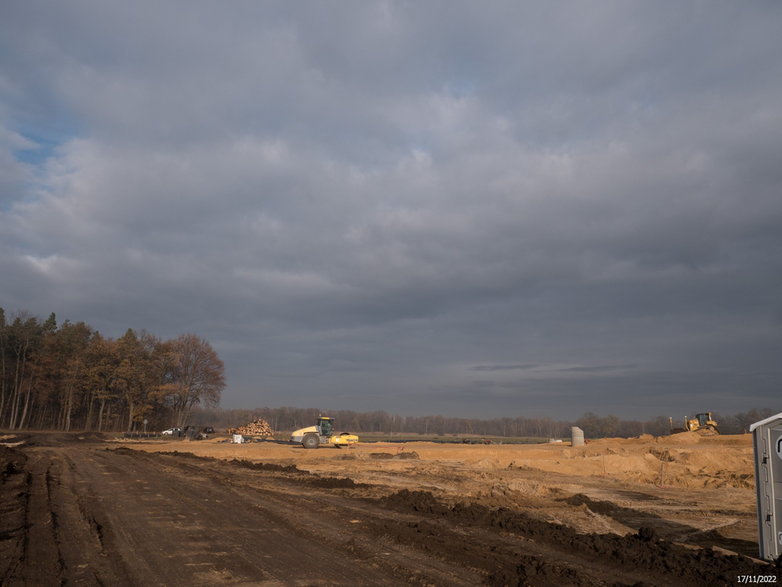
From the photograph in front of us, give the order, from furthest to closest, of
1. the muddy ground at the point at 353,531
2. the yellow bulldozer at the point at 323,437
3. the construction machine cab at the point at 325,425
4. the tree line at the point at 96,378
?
1. the tree line at the point at 96,378
2. the construction machine cab at the point at 325,425
3. the yellow bulldozer at the point at 323,437
4. the muddy ground at the point at 353,531

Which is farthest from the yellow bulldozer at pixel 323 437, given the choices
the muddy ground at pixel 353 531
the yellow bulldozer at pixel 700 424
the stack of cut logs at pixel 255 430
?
the yellow bulldozer at pixel 700 424

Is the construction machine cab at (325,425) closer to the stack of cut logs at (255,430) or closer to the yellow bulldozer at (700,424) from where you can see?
the stack of cut logs at (255,430)

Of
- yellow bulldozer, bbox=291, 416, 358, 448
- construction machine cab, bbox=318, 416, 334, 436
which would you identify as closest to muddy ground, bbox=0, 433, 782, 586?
yellow bulldozer, bbox=291, 416, 358, 448

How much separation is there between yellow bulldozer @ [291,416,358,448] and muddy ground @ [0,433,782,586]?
24937mm

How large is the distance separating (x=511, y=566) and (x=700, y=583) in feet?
9.03

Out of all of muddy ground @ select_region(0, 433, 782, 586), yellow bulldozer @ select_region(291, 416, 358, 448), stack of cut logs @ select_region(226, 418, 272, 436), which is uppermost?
muddy ground @ select_region(0, 433, 782, 586)

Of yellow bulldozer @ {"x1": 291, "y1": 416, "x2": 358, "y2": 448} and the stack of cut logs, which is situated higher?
yellow bulldozer @ {"x1": 291, "y1": 416, "x2": 358, "y2": 448}

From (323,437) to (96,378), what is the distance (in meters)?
42.5

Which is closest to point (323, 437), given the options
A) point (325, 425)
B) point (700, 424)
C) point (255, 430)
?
point (325, 425)

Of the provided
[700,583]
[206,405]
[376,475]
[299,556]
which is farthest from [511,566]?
[206,405]

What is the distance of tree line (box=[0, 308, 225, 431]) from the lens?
73.6m

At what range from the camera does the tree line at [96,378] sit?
7356 cm

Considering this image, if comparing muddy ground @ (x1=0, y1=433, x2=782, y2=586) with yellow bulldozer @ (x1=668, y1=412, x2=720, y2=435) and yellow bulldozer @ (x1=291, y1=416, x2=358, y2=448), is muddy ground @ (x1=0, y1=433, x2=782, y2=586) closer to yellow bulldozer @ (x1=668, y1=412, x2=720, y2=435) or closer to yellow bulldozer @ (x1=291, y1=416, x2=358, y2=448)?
yellow bulldozer @ (x1=291, y1=416, x2=358, y2=448)

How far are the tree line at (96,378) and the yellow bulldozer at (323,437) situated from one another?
32.1 m
